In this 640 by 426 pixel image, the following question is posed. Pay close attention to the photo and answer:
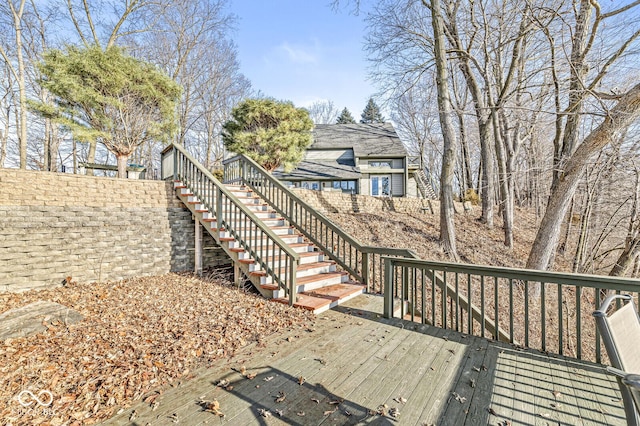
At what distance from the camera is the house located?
734 inches

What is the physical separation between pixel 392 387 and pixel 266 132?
33.3ft

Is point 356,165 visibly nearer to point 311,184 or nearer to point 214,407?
point 311,184

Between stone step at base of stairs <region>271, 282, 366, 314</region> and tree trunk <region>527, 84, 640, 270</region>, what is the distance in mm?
4735

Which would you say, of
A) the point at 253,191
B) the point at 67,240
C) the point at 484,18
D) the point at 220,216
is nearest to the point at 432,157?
the point at 484,18

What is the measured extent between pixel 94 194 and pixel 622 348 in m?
7.34

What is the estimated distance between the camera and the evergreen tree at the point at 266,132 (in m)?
10.9

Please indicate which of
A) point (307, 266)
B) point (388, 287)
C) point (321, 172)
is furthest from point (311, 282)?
point (321, 172)

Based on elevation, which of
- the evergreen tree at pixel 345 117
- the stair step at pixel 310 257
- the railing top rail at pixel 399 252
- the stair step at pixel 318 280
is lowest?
the stair step at pixel 318 280

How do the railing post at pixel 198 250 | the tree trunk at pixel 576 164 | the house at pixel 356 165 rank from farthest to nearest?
the house at pixel 356 165, the railing post at pixel 198 250, the tree trunk at pixel 576 164

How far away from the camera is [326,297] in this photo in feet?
14.8

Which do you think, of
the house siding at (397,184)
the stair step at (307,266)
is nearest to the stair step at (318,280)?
the stair step at (307,266)

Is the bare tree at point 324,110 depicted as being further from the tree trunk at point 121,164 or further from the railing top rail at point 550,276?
the railing top rail at point 550,276

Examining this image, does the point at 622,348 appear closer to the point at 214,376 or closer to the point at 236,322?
the point at 214,376

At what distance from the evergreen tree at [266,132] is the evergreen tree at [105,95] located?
3.55 m
